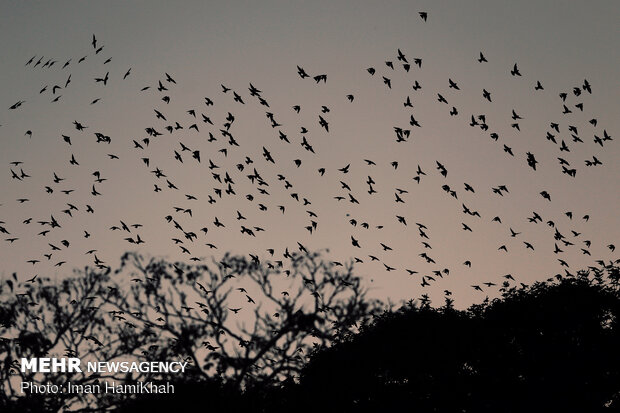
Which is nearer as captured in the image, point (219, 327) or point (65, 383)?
point (65, 383)

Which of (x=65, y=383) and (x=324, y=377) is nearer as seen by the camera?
Answer: (x=65, y=383)

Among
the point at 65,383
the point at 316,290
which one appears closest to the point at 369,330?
the point at 316,290

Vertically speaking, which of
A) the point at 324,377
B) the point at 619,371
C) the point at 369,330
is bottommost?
the point at 619,371

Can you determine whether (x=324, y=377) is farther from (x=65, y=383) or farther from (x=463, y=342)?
(x=65, y=383)

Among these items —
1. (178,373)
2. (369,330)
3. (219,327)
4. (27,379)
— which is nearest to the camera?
(27,379)

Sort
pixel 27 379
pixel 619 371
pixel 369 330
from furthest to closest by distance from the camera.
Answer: pixel 369 330, pixel 619 371, pixel 27 379

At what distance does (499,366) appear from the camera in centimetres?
3662

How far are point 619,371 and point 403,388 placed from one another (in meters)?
12.6

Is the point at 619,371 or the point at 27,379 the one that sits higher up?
the point at 27,379

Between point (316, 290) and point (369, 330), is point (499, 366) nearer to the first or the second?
point (369, 330)

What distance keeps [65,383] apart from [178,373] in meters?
5.10

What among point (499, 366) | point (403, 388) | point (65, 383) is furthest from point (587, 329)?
point (65, 383)

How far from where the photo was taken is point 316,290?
32.3m

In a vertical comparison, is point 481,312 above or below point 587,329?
above
